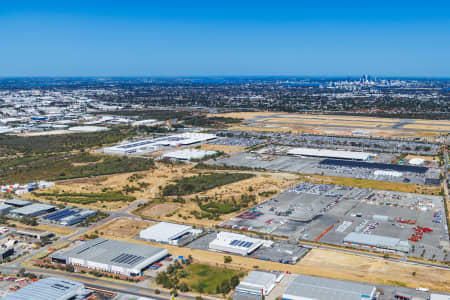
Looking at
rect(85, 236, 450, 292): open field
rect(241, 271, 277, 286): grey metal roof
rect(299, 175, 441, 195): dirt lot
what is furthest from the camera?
rect(299, 175, 441, 195): dirt lot

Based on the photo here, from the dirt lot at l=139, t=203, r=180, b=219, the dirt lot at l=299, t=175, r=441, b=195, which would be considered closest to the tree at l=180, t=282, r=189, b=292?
the dirt lot at l=139, t=203, r=180, b=219

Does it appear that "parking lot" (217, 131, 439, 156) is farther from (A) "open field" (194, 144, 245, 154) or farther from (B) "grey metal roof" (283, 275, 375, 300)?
(B) "grey metal roof" (283, 275, 375, 300)

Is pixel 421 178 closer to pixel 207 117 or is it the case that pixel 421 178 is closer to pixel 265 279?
pixel 265 279

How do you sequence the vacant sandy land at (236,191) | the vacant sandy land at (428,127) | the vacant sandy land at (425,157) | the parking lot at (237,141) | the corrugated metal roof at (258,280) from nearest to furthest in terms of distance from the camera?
1. the corrugated metal roof at (258,280)
2. the vacant sandy land at (236,191)
3. the vacant sandy land at (425,157)
4. the parking lot at (237,141)
5. the vacant sandy land at (428,127)

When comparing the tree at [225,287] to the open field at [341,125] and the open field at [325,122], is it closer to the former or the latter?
the open field at [341,125]

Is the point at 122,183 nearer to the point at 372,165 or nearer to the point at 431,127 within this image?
the point at 372,165

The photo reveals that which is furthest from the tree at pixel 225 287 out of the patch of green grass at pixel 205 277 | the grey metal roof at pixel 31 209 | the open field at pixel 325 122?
the open field at pixel 325 122
